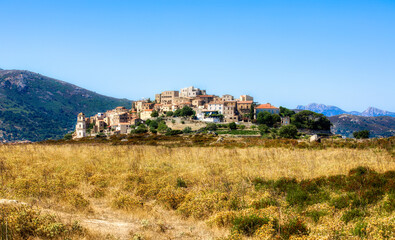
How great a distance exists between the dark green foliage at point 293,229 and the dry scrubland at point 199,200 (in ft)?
0.07

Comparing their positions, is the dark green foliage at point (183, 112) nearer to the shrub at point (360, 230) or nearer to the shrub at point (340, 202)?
the shrub at point (340, 202)

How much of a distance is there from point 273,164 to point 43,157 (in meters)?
11.2

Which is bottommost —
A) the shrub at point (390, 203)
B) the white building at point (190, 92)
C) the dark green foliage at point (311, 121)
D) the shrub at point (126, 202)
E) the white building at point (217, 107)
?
the shrub at point (126, 202)

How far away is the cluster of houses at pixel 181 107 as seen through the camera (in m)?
100

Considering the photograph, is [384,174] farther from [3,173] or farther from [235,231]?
[3,173]

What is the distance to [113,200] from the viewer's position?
25.3 feet

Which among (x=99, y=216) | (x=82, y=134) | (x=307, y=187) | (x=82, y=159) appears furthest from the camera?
(x=82, y=134)

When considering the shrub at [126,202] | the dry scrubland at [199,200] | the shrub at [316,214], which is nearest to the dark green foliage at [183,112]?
the dry scrubland at [199,200]

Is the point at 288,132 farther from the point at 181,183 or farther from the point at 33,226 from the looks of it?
the point at 33,226

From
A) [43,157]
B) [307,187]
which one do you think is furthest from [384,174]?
[43,157]

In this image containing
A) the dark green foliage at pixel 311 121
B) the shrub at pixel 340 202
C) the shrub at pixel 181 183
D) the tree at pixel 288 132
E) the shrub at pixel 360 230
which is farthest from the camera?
the dark green foliage at pixel 311 121

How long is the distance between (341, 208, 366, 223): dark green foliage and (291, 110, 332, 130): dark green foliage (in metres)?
89.3

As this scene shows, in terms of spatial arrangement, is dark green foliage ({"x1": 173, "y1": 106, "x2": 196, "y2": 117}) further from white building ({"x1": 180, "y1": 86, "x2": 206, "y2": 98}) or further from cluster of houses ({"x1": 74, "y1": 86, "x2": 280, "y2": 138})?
white building ({"x1": 180, "y1": 86, "x2": 206, "y2": 98})

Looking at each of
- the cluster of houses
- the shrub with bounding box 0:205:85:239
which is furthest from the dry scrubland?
the cluster of houses
